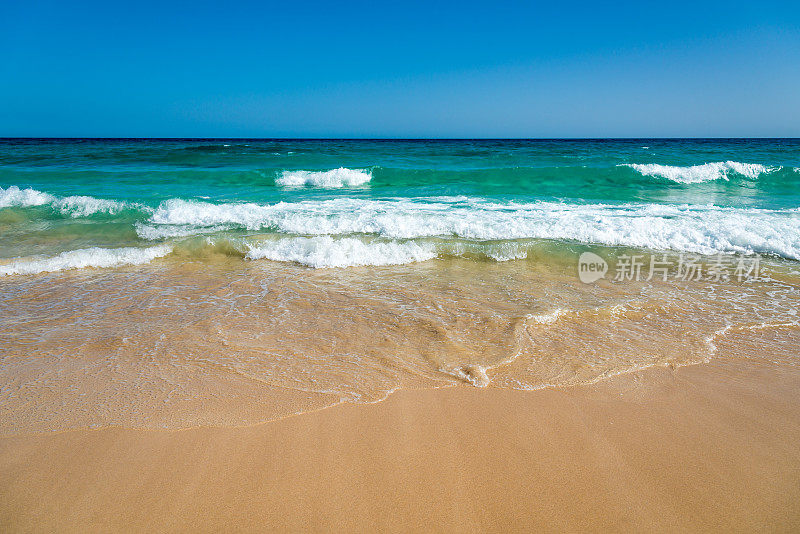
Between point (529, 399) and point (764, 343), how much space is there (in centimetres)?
244

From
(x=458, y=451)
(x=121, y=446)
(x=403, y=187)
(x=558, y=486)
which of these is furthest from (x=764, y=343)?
(x=403, y=187)

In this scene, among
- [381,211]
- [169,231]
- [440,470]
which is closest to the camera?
[440,470]

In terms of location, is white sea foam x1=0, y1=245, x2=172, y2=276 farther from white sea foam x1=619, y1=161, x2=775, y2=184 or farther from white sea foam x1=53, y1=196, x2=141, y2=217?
white sea foam x1=619, y1=161, x2=775, y2=184

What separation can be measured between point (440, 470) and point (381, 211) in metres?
8.13

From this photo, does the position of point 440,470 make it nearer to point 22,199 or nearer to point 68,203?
point 68,203

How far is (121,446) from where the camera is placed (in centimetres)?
245

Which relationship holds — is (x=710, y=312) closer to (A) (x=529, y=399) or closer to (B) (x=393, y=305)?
(A) (x=529, y=399)

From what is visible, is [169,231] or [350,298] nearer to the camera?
[350,298]

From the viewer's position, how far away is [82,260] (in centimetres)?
626

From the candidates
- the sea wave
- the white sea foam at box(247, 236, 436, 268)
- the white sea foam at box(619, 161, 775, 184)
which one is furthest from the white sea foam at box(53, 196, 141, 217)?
A: the white sea foam at box(619, 161, 775, 184)

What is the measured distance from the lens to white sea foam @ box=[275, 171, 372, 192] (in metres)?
16.8

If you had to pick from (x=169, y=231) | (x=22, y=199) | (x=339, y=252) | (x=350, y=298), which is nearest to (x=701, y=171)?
Answer: (x=339, y=252)

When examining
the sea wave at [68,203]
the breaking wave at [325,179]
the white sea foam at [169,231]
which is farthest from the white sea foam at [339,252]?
the breaking wave at [325,179]

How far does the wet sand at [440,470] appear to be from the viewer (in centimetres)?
203
